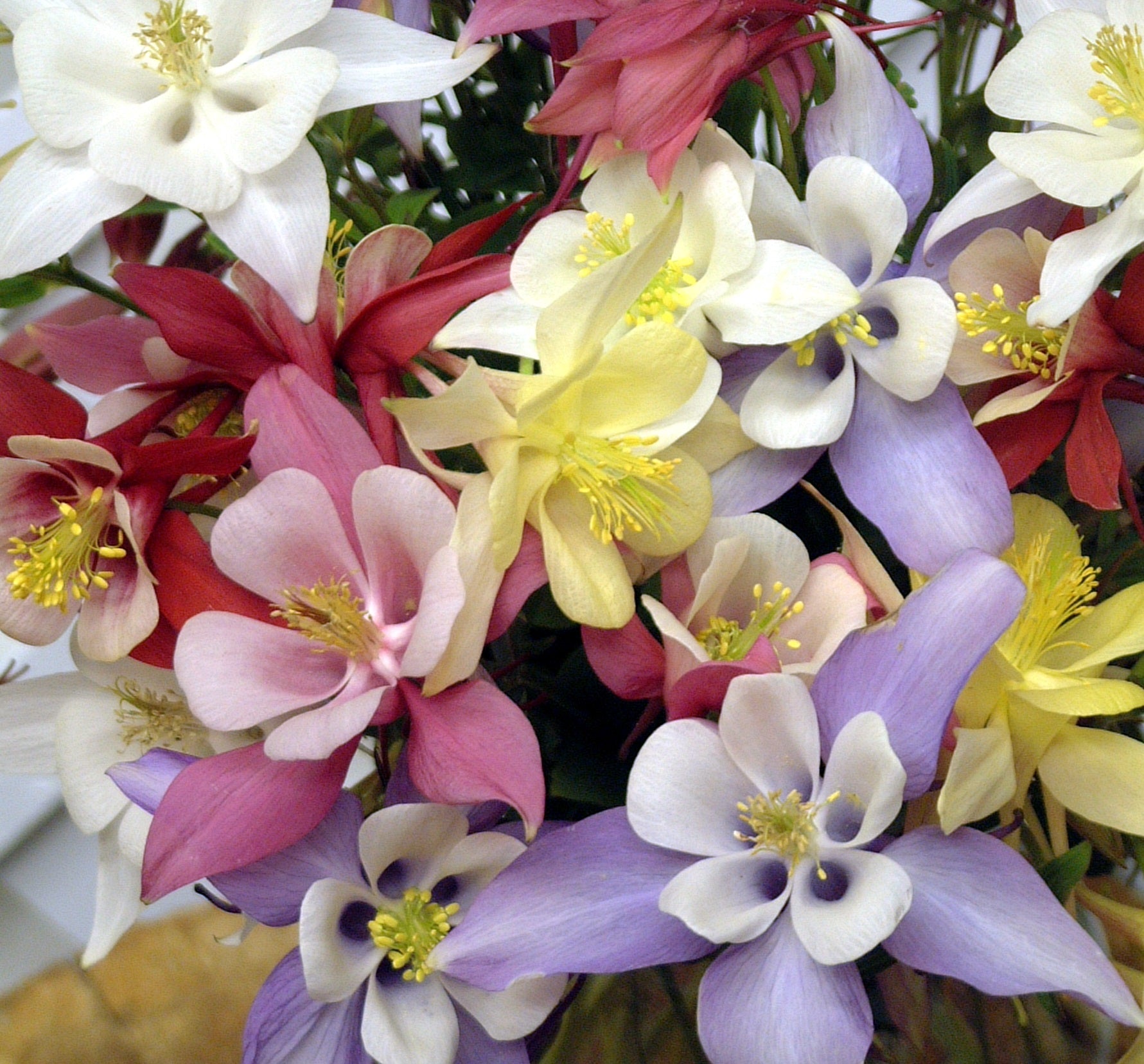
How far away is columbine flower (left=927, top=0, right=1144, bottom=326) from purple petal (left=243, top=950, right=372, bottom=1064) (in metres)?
0.26

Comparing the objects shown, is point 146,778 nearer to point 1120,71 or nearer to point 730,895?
point 730,895

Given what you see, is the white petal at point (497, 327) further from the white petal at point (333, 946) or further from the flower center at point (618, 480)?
the white petal at point (333, 946)

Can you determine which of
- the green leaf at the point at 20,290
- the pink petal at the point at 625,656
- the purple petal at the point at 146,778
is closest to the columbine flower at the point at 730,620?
the pink petal at the point at 625,656

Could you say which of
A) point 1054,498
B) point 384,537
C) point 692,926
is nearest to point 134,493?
point 384,537

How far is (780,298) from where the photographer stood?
0.32 metres

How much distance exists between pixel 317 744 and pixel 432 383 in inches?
4.1

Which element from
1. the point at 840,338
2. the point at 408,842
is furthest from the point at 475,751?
the point at 840,338

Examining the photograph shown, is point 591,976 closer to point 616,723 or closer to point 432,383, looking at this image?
point 616,723

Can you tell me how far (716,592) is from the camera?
322 millimetres

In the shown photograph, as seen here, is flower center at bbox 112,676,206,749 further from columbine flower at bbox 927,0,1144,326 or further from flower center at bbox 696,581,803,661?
columbine flower at bbox 927,0,1144,326

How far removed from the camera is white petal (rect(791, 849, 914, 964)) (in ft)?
0.89

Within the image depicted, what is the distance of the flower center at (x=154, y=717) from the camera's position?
0.35 meters

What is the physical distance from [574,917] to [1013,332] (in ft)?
0.62

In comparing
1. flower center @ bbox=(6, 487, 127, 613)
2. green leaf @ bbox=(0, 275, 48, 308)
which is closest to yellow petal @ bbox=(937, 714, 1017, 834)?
flower center @ bbox=(6, 487, 127, 613)
